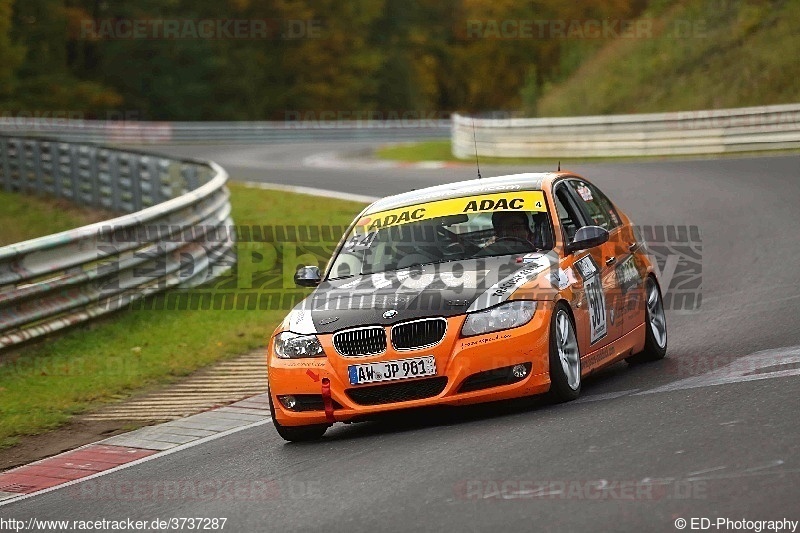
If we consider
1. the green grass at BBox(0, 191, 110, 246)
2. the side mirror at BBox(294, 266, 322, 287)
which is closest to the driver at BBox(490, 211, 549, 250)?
the side mirror at BBox(294, 266, 322, 287)

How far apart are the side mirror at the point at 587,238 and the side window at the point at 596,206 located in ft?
2.84

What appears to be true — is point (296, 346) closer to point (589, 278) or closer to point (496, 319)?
point (496, 319)

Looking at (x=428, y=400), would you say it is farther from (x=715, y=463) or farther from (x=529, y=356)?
(x=715, y=463)

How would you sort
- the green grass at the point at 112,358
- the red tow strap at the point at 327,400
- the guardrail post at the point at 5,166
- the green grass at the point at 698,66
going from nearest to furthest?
the red tow strap at the point at 327,400 < the green grass at the point at 112,358 < the guardrail post at the point at 5,166 < the green grass at the point at 698,66

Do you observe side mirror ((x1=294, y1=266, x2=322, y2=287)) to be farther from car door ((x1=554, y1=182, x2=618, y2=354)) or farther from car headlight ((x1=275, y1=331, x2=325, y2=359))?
car door ((x1=554, y1=182, x2=618, y2=354))

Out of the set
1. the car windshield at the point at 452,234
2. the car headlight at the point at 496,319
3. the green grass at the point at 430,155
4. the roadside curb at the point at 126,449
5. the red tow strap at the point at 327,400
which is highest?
the car windshield at the point at 452,234

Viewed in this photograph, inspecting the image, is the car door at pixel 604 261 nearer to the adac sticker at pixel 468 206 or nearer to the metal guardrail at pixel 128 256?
the adac sticker at pixel 468 206

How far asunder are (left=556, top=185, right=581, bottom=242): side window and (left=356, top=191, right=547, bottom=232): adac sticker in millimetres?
194

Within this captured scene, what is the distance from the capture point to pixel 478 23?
292 ft

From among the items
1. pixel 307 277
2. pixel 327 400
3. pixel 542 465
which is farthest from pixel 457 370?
pixel 307 277

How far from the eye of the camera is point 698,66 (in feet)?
120

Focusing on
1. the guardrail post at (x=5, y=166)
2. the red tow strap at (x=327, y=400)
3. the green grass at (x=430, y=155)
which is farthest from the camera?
the green grass at (x=430, y=155)

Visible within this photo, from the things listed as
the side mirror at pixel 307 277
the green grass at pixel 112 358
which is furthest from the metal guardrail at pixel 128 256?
the side mirror at pixel 307 277

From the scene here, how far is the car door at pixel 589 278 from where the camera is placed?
911cm
